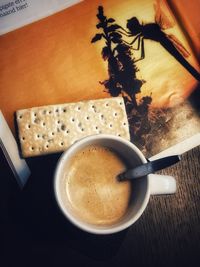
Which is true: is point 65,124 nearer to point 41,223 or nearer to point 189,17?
point 41,223

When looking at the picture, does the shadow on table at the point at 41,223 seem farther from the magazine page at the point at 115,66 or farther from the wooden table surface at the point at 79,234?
the magazine page at the point at 115,66

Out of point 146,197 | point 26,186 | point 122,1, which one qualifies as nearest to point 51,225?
point 26,186

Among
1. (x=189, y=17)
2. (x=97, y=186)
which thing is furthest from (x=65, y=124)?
(x=189, y=17)

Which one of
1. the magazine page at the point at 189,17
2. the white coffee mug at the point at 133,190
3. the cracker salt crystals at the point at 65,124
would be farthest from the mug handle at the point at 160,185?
the magazine page at the point at 189,17

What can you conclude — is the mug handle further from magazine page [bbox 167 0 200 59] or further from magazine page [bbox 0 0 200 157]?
magazine page [bbox 167 0 200 59]

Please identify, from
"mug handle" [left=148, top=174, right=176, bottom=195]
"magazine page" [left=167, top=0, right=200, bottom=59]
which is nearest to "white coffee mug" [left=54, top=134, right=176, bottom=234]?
"mug handle" [left=148, top=174, right=176, bottom=195]

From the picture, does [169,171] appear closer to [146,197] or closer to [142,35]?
[146,197]
